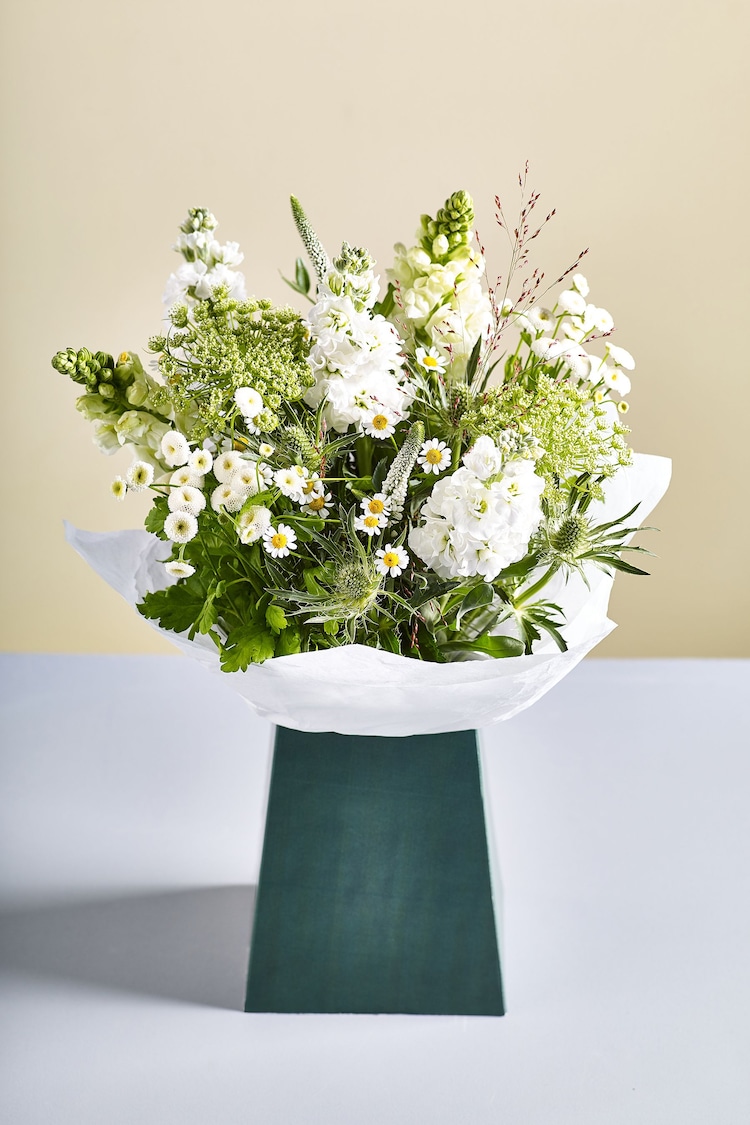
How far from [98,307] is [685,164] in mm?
1518

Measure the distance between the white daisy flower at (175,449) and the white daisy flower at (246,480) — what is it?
0.14 feet

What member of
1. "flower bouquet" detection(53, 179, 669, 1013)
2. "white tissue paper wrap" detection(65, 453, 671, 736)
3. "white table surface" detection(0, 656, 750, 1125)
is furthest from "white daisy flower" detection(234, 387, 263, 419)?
"white table surface" detection(0, 656, 750, 1125)

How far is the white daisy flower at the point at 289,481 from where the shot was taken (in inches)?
33.2

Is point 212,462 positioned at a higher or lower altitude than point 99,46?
lower

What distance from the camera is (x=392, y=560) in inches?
34.0

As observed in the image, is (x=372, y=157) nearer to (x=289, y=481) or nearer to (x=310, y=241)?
(x=310, y=241)

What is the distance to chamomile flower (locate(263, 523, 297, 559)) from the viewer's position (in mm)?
855

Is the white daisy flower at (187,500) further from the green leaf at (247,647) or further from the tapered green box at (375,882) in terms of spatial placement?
the tapered green box at (375,882)

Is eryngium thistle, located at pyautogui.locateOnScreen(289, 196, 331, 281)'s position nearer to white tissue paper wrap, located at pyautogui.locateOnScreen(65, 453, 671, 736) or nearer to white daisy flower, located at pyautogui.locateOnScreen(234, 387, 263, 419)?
white daisy flower, located at pyautogui.locateOnScreen(234, 387, 263, 419)

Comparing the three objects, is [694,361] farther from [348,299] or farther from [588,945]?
[348,299]

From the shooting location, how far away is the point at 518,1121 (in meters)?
1.03

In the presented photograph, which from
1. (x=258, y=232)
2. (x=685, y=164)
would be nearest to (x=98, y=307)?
(x=258, y=232)

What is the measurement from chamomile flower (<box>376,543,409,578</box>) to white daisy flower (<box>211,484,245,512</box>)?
126 mm

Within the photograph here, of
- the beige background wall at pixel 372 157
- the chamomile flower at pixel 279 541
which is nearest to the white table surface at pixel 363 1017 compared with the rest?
the chamomile flower at pixel 279 541
